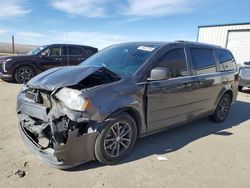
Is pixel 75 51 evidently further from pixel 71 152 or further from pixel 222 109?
pixel 71 152

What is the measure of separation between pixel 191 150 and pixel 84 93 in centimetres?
226

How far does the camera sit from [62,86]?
10.8 feet

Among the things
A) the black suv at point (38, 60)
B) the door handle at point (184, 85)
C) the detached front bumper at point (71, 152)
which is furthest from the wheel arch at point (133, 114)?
the black suv at point (38, 60)

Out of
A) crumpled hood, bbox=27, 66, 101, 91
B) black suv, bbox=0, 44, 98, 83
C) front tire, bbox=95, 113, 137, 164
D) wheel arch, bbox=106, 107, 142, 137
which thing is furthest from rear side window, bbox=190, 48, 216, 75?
black suv, bbox=0, 44, 98, 83

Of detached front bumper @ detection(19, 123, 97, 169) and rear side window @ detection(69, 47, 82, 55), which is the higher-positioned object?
rear side window @ detection(69, 47, 82, 55)

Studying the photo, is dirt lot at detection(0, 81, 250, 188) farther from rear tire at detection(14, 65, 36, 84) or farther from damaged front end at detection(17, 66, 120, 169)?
rear tire at detection(14, 65, 36, 84)

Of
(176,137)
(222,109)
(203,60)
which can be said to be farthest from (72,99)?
(222,109)

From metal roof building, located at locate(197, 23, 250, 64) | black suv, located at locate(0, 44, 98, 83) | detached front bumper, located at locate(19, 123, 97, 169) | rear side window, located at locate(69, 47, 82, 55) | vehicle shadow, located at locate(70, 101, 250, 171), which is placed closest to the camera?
detached front bumper, located at locate(19, 123, 97, 169)

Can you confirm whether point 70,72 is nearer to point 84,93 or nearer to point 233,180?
point 84,93

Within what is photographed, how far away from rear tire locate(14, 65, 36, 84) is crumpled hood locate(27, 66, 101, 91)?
23.6 feet

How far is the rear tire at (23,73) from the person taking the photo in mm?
10273

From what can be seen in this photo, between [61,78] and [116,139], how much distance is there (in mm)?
1189

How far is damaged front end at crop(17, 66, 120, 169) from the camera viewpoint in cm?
312

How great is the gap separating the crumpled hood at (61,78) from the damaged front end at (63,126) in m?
0.03
